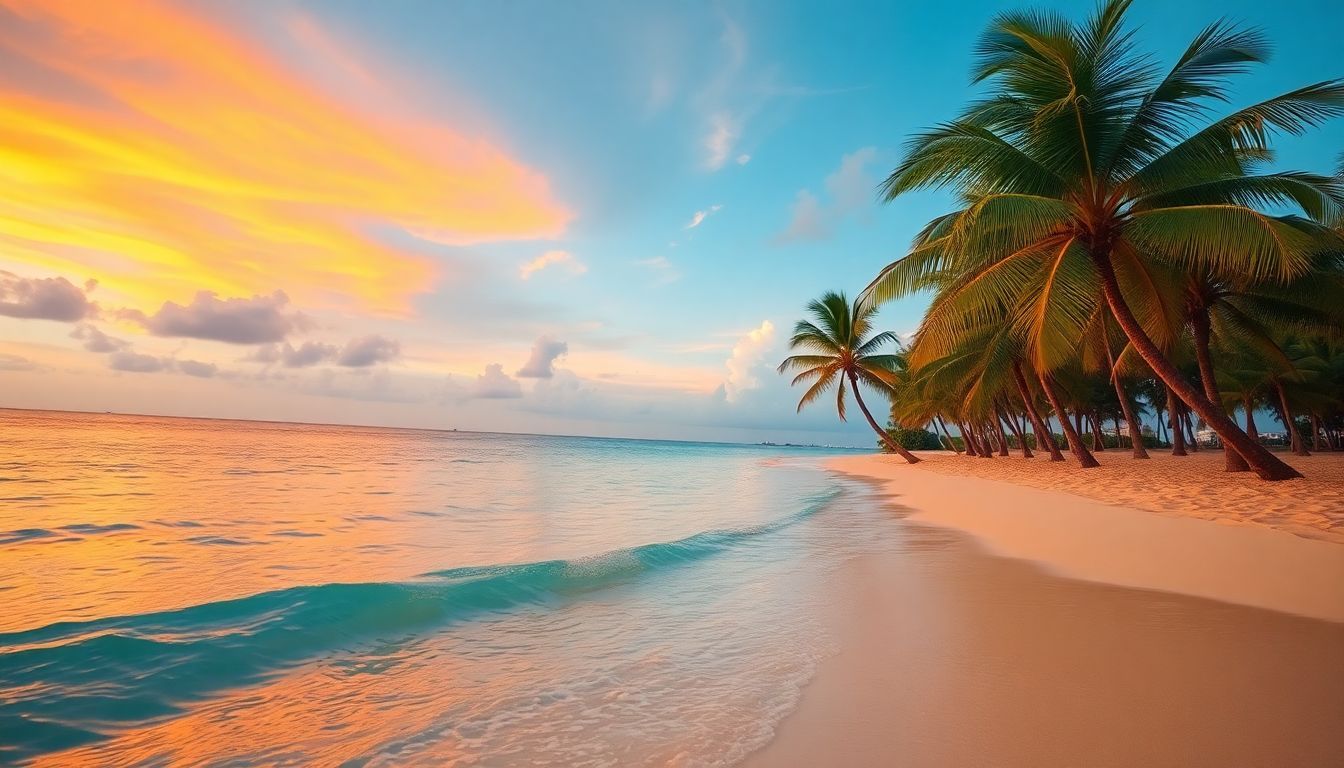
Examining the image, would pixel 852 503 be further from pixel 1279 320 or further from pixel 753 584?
pixel 1279 320

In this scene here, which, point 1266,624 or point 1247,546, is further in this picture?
point 1247,546

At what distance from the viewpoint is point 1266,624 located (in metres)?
3.58

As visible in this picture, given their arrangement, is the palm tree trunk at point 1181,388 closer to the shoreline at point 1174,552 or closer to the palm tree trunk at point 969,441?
the shoreline at point 1174,552

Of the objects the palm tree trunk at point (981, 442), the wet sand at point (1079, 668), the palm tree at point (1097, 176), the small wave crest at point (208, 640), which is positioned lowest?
the small wave crest at point (208, 640)

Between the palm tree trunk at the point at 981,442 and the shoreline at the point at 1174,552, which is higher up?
the palm tree trunk at the point at 981,442

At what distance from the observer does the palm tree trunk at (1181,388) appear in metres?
10.2

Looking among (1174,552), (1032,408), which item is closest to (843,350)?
(1032,408)

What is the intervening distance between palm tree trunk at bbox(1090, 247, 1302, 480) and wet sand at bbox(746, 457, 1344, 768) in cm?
536

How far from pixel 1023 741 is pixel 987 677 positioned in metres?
0.67

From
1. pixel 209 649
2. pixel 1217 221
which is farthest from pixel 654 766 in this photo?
pixel 1217 221

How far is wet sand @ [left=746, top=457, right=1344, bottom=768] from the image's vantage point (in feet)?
6.99

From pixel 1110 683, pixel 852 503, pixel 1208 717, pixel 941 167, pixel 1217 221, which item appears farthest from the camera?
pixel 852 503

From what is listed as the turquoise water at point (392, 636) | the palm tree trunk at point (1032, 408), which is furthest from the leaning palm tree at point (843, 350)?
the turquoise water at point (392, 636)

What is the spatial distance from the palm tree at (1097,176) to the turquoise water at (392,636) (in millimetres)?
6292
